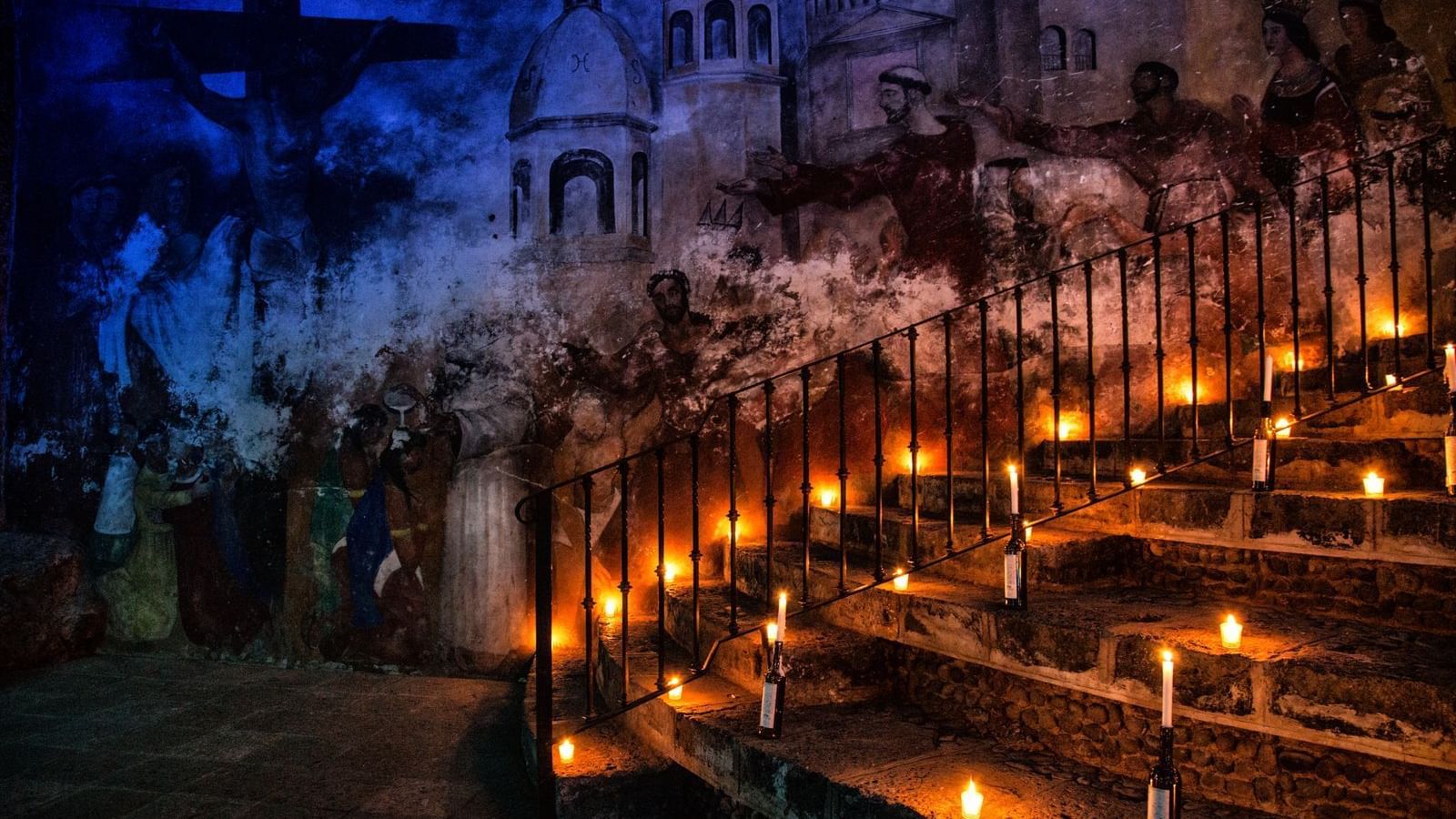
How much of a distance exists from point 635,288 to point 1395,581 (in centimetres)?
413

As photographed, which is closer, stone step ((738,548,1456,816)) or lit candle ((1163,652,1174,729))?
lit candle ((1163,652,1174,729))

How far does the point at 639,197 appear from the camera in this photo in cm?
540

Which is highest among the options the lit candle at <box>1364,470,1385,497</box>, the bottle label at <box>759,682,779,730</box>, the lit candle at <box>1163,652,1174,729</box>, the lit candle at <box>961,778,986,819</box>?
the lit candle at <box>1364,470,1385,497</box>

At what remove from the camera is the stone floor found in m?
3.44

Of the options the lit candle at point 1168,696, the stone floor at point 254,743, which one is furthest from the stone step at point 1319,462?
the stone floor at point 254,743

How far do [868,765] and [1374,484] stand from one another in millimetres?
2325

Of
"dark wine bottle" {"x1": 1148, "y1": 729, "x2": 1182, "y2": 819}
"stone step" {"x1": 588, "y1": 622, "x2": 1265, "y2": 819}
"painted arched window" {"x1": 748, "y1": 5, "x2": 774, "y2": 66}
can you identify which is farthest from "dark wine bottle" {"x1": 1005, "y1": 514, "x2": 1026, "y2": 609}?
"painted arched window" {"x1": 748, "y1": 5, "x2": 774, "y2": 66}

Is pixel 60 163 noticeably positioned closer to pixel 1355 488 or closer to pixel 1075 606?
pixel 1075 606

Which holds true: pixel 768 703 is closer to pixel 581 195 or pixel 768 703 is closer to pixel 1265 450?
pixel 1265 450

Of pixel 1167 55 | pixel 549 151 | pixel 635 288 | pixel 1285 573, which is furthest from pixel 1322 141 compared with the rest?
pixel 549 151

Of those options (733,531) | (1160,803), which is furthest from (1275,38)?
(1160,803)

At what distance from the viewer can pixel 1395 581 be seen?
2.86 metres

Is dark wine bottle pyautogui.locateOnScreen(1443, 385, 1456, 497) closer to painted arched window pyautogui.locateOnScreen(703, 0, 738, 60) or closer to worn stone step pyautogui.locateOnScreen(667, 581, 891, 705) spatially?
worn stone step pyautogui.locateOnScreen(667, 581, 891, 705)

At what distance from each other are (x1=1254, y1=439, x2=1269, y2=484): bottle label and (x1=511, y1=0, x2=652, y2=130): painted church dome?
406 centimetres
